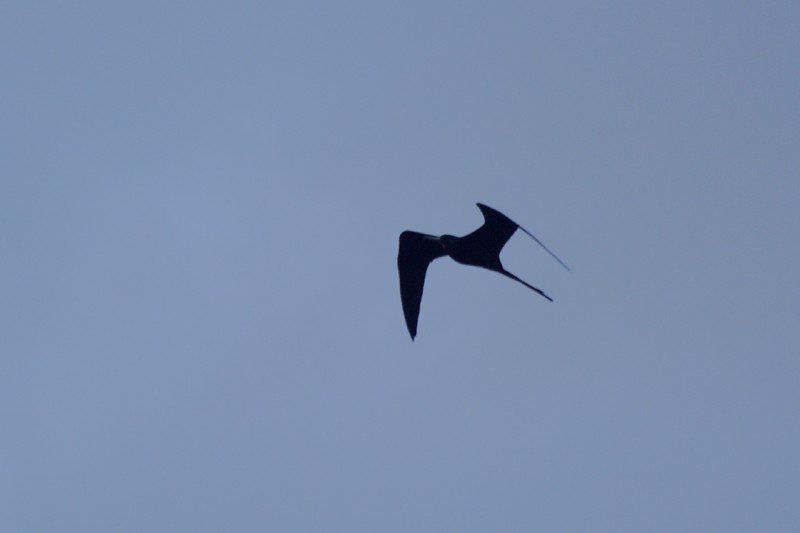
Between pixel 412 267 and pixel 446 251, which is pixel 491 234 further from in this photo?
pixel 412 267

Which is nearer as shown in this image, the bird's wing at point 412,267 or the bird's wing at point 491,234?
the bird's wing at point 491,234

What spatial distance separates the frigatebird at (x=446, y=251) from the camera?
573 inches

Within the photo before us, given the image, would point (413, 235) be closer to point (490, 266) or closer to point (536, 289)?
point (490, 266)

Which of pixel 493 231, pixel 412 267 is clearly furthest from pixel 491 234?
pixel 412 267

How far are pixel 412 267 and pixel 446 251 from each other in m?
0.74

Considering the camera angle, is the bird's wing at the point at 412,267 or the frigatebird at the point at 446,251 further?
the bird's wing at the point at 412,267

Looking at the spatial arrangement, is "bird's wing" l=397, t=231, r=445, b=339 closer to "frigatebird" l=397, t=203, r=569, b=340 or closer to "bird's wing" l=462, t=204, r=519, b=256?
"frigatebird" l=397, t=203, r=569, b=340

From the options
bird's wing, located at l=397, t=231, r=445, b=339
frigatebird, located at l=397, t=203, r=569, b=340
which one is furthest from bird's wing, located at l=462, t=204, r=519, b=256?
bird's wing, located at l=397, t=231, r=445, b=339

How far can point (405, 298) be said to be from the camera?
623 inches

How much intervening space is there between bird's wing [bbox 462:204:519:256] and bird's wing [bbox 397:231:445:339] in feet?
3.24

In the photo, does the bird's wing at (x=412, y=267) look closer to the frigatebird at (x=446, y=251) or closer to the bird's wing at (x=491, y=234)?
the frigatebird at (x=446, y=251)

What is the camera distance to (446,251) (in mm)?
15352

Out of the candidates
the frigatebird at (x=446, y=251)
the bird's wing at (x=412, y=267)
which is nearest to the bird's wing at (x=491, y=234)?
the frigatebird at (x=446, y=251)

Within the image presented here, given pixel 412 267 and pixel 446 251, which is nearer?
pixel 446 251
